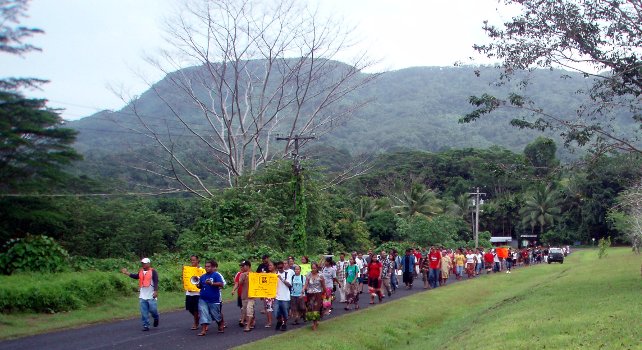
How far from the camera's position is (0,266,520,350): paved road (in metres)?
12.9

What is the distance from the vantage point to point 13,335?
14.3m

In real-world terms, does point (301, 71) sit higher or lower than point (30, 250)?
higher

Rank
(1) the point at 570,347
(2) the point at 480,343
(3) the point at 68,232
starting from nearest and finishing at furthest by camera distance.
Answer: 1. (1) the point at 570,347
2. (2) the point at 480,343
3. (3) the point at 68,232

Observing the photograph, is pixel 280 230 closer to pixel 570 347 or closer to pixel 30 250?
pixel 30 250

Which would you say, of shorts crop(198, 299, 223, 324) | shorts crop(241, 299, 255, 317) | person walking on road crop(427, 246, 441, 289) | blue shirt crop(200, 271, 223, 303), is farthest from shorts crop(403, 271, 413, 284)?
blue shirt crop(200, 271, 223, 303)

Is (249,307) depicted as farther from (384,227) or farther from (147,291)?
(384,227)

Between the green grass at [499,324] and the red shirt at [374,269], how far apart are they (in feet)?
3.33

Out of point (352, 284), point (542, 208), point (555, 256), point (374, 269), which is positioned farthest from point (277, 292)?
point (542, 208)

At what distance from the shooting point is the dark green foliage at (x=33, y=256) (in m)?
19.6

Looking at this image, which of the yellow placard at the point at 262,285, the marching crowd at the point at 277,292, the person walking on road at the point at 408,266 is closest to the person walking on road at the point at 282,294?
the marching crowd at the point at 277,292

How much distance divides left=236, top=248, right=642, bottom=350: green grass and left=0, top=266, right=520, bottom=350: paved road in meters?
0.87

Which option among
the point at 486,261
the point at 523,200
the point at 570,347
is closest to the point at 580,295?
the point at 570,347

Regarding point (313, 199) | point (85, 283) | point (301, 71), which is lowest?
point (85, 283)

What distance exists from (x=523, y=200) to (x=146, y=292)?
66.5 m
